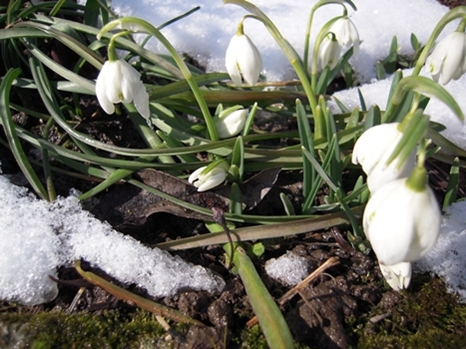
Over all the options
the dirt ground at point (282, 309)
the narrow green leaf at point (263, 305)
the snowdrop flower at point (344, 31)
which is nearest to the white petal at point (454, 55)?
the snowdrop flower at point (344, 31)

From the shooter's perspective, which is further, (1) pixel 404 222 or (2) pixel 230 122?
(2) pixel 230 122

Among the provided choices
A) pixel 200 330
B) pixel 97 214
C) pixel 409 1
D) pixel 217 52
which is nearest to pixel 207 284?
pixel 200 330

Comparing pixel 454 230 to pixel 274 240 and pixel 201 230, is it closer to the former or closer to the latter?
pixel 274 240

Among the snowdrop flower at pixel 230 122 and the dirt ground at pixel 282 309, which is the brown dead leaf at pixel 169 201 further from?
the snowdrop flower at pixel 230 122

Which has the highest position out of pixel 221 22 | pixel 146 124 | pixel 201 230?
pixel 221 22

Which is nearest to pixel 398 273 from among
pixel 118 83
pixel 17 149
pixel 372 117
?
pixel 372 117

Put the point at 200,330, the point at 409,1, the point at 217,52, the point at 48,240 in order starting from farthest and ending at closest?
the point at 409,1
the point at 217,52
the point at 48,240
the point at 200,330

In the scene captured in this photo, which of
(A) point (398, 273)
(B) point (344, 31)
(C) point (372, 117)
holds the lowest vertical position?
(A) point (398, 273)

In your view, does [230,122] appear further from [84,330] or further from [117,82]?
[84,330]
